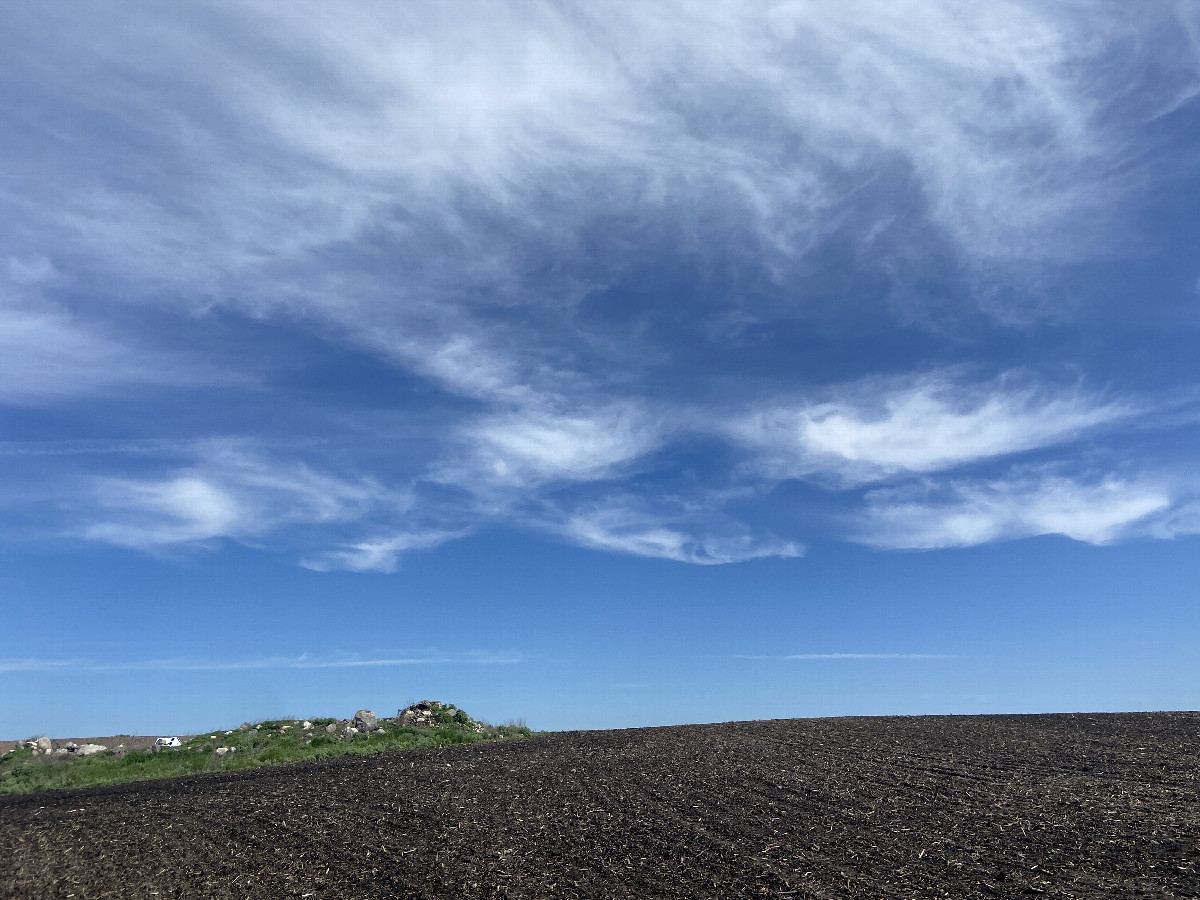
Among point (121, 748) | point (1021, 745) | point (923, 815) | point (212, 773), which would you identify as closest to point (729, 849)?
point (923, 815)

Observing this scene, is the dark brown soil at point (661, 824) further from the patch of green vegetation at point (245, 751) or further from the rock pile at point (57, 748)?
the rock pile at point (57, 748)

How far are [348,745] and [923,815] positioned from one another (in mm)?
16764

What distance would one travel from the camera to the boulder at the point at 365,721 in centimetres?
2719

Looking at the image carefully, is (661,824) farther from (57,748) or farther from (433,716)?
(57,748)

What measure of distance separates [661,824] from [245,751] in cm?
1700

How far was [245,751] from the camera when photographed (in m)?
24.9

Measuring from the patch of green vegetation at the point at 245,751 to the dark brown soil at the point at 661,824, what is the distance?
378 cm

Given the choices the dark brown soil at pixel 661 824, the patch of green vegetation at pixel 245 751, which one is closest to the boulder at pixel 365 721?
the patch of green vegetation at pixel 245 751

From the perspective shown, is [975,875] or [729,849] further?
[729,849]

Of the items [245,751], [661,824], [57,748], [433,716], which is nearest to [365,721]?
[433,716]

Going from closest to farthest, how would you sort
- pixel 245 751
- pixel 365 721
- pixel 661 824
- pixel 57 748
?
pixel 661 824
pixel 245 751
pixel 365 721
pixel 57 748

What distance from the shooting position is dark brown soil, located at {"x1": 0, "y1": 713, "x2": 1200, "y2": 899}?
33.3 ft

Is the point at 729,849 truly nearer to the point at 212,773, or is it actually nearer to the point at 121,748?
the point at 212,773

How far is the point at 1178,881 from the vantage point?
9.38 m
